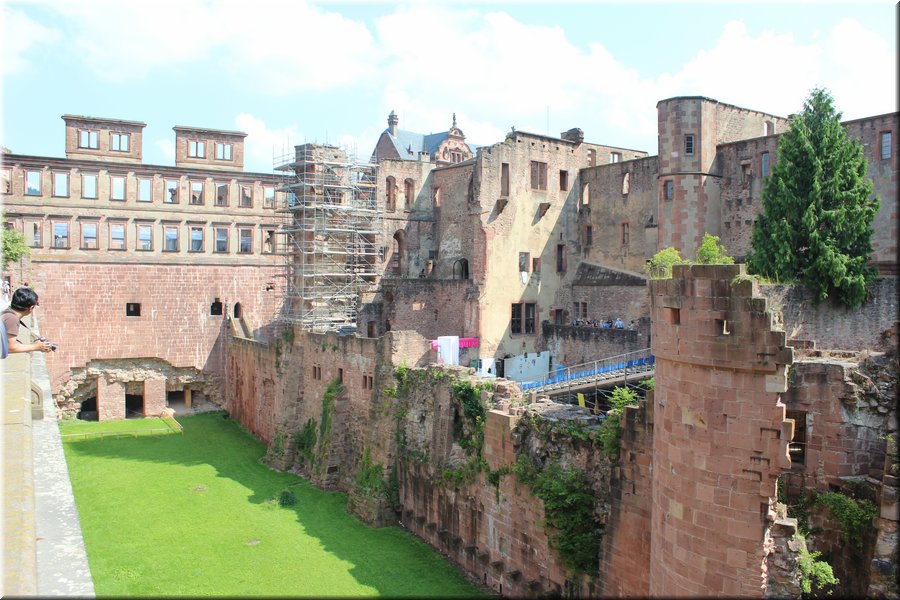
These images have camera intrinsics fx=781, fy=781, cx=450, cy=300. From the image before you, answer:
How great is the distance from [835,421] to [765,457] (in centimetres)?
386

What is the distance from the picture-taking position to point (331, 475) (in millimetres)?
26125

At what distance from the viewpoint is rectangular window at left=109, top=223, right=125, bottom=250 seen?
3859 centimetres

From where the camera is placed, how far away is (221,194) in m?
41.0

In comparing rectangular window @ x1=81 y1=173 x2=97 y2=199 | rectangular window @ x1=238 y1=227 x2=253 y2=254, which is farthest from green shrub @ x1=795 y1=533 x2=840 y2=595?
rectangular window @ x1=81 y1=173 x2=97 y2=199

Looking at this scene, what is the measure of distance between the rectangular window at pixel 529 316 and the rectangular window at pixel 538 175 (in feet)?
17.7

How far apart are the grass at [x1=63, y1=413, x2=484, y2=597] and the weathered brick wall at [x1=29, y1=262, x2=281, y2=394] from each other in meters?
9.71

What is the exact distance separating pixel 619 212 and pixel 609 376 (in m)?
11.8

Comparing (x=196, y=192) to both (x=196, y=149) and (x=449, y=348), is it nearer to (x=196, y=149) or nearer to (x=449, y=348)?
(x=196, y=149)

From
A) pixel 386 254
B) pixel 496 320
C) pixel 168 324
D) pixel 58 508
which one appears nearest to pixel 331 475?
pixel 496 320

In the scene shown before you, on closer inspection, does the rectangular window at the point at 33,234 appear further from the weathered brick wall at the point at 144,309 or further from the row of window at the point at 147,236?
the weathered brick wall at the point at 144,309

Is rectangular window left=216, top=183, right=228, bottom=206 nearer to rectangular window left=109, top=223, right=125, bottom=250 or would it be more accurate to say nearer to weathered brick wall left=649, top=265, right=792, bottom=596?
rectangular window left=109, top=223, right=125, bottom=250

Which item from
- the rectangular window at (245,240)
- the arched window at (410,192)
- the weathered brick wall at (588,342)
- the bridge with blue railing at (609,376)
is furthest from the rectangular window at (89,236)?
the bridge with blue railing at (609,376)

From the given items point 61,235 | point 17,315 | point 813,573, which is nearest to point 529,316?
point 61,235

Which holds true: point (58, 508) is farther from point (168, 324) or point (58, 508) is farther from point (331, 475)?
point (168, 324)
